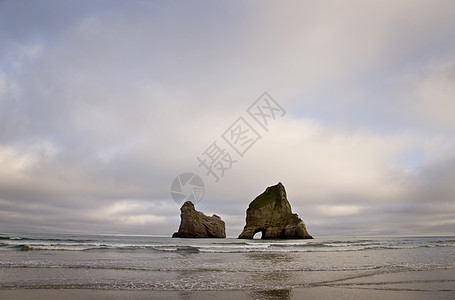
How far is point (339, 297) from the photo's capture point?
8875 millimetres

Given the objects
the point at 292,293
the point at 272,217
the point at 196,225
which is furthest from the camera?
the point at 196,225

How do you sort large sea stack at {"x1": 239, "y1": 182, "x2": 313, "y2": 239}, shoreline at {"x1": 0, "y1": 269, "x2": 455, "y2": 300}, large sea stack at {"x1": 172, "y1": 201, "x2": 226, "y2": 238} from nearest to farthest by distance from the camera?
Result: shoreline at {"x1": 0, "y1": 269, "x2": 455, "y2": 300}, large sea stack at {"x1": 239, "y1": 182, "x2": 313, "y2": 239}, large sea stack at {"x1": 172, "y1": 201, "x2": 226, "y2": 238}

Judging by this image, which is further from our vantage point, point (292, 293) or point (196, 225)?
point (196, 225)

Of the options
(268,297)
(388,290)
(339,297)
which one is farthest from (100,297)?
(388,290)

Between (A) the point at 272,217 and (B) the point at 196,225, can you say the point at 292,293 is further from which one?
(B) the point at 196,225

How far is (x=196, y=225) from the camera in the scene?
78062 millimetres

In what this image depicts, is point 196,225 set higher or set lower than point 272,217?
lower

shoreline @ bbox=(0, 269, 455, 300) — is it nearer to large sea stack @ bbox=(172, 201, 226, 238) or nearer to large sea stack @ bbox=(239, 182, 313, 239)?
large sea stack @ bbox=(239, 182, 313, 239)

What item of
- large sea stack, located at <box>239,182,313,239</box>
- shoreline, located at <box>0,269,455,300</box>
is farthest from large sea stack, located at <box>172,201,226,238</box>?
shoreline, located at <box>0,269,455,300</box>

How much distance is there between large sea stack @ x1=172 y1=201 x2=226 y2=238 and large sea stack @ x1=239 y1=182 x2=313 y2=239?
9458mm

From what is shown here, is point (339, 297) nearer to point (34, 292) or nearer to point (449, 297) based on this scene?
point (449, 297)

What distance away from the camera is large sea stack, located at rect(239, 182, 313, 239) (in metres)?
70.0

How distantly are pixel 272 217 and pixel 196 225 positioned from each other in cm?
2000

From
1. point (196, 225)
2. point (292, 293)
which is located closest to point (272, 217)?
point (196, 225)
